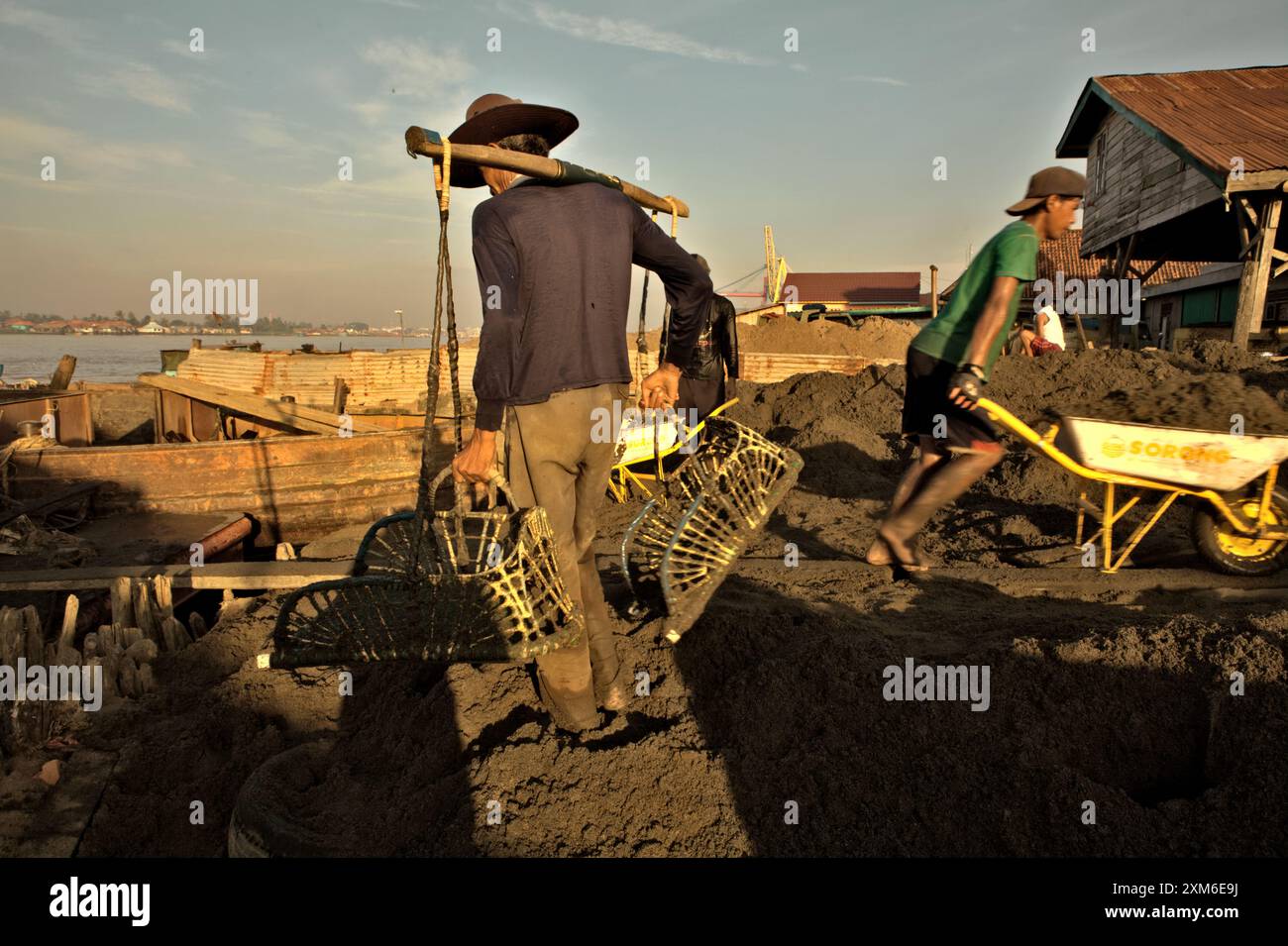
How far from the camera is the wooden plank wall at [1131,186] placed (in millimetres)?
11633

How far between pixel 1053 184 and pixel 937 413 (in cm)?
125

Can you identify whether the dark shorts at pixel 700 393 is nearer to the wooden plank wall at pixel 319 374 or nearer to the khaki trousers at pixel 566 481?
the khaki trousers at pixel 566 481

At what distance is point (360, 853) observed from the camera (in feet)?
7.82

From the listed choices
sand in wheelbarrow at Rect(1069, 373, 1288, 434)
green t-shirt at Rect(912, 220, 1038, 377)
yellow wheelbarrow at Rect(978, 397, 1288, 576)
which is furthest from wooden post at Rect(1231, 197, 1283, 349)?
green t-shirt at Rect(912, 220, 1038, 377)

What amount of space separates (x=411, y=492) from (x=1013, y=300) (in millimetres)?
8548

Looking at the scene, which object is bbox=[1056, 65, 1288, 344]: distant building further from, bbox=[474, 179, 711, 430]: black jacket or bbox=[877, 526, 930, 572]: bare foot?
bbox=[474, 179, 711, 430]: black jacket

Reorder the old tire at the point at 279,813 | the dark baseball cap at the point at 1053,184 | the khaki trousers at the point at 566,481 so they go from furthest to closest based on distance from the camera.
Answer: the dark baseball cap at the point at 1053,184
the khaki trousers at the point at 566,481
the old tire at the point at 279,813

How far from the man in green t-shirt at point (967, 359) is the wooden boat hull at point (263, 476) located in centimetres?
776

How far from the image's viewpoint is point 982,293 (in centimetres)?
363

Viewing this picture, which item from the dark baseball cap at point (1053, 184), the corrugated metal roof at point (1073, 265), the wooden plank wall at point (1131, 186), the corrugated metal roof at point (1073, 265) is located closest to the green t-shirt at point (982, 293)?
the dark baseball cap at point (1053, 184)

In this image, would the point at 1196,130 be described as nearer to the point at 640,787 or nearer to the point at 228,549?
the point at 640,787

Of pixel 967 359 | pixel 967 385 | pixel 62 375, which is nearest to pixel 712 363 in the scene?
pixel 967 359

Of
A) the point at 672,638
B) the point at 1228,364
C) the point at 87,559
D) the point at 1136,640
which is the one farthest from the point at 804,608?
the point at 1228,364

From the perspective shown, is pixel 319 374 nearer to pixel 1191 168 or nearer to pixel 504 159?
pixel 504 159
